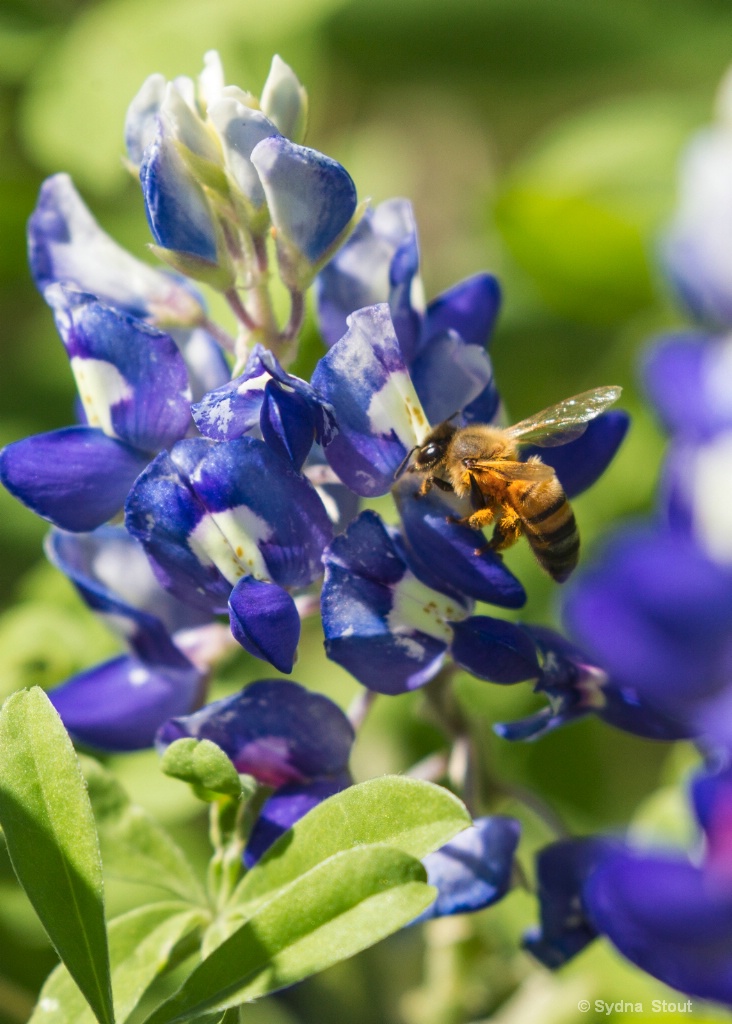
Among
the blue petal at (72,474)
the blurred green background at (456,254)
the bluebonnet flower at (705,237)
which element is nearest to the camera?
the blue petal at (72,474)

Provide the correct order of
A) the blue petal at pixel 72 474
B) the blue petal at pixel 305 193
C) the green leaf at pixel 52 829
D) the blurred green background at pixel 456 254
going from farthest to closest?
the blurred green background at pixel 456 254 → the blue petal at pixel 72 474 → the blue petal at pixel 305 193 → the green leaf at pixel 52 829

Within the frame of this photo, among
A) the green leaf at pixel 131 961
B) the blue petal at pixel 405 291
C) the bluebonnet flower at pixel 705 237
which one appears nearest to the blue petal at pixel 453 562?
the blue petal at pixel 405 291

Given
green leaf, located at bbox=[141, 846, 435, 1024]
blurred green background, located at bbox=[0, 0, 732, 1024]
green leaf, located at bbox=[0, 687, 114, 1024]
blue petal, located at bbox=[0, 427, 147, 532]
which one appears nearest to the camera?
green leaf, located at bbox=[141, 846, 435, 1024]

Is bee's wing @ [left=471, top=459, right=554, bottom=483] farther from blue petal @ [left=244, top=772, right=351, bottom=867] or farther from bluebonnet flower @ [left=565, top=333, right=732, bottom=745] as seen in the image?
blue petal @ [left=244, top=772, right=351, bottom=867]

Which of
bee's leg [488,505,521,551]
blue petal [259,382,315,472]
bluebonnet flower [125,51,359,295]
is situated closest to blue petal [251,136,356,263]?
bluebonnet flower [125,51,359,295]

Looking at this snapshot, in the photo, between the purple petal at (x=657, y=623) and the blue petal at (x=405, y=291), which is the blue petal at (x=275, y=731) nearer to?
the purple petal at (x=657, y=623)

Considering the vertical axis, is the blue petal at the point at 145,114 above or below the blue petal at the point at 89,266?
above
